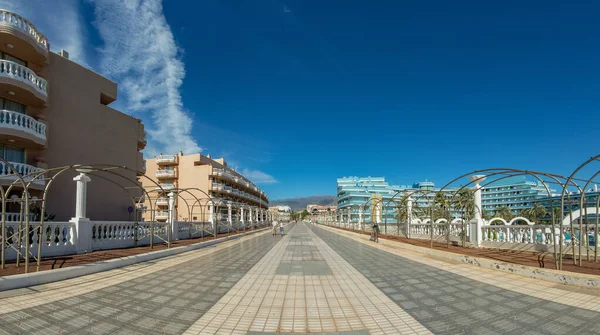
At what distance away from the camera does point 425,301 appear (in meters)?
5.41

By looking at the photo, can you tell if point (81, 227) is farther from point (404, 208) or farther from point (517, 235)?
point (404, 208)

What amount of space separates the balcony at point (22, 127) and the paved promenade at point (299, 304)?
1202 cm

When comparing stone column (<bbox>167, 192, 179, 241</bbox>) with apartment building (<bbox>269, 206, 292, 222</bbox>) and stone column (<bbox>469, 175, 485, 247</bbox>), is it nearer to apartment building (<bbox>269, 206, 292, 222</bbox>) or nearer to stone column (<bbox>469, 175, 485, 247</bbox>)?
stone column (<bbox>469, 175, 485, 247</bbox>)

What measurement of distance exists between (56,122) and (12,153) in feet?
11.0

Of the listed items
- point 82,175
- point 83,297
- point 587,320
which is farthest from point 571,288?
point 82,175

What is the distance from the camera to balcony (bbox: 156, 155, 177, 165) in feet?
158

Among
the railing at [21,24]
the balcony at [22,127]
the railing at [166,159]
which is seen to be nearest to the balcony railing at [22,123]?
the balcony at [22,127]

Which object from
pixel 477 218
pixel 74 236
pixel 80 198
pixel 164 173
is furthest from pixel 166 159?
pixel 477 218

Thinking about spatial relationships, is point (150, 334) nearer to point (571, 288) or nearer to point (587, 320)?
point (587, 320)

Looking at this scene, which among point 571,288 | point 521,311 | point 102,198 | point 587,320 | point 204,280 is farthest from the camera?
point 102,198

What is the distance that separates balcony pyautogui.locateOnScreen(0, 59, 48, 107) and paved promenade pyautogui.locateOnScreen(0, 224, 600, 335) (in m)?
13.4

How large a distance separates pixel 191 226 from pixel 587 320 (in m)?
19.3

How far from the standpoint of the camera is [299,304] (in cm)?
527

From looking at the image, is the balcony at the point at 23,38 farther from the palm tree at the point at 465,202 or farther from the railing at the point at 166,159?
the railing at the point at 166,159
